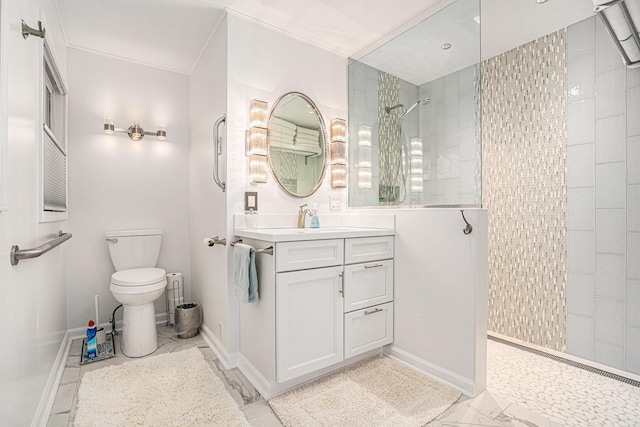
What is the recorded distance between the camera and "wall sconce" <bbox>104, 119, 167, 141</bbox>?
2.71 meters

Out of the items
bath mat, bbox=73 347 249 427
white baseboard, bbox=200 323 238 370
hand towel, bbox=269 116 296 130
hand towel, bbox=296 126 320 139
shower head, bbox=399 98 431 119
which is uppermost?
shower head, bbox=399 98 431 119

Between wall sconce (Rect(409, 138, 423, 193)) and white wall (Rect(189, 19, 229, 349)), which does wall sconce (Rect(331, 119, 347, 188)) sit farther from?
white wall (Rect(189, 19, 229, 349))

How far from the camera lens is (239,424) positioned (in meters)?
1.60

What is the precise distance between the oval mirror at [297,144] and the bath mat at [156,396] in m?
1.46

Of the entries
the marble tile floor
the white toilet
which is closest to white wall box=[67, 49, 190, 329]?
the white toilet

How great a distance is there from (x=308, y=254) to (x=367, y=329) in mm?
732

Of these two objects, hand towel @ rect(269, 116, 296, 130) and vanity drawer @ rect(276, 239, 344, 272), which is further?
hand towel @ rect(269, 116, 296, 130)

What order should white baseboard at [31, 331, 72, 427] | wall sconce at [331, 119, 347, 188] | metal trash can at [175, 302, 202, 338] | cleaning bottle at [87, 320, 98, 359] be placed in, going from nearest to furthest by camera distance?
white baseboard at [31, 331, 72, 427] → cleaning bottle at [87, 320, 98, 359] → metal trash can at [175, 302, 202, 338] → wall sconce at [331, 119, 347, 188]

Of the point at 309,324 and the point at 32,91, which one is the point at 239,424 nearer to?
the point at 309,324

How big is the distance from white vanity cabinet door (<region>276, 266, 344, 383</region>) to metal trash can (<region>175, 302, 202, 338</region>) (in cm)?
126

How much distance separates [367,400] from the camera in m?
1.80

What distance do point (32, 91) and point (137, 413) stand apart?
5.68 ft

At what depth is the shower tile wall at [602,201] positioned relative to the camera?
2.07m

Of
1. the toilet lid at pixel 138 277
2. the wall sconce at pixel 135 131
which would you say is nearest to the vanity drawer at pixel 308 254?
the toilet lid at pixel 138 277
